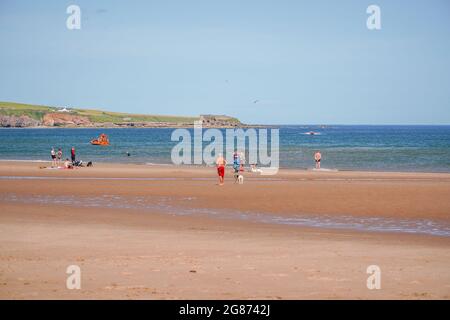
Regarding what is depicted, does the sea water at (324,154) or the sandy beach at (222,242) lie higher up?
the sea water at (324,154)

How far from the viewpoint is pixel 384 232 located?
17141mm

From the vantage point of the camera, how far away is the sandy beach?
9.90 meters

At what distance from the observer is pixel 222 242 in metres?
14.7

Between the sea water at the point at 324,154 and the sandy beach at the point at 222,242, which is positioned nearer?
the sandy beach at the point at 222,242

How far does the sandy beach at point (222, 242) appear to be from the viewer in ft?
32.5

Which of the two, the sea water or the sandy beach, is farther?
the sea water

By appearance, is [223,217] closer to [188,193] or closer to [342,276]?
[188,193]

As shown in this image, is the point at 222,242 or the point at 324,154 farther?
the point at 324,154

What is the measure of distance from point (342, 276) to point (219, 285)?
84.4 inches

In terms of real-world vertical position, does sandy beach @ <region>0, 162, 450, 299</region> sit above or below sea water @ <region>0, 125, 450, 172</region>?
below

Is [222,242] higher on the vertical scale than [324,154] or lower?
lower

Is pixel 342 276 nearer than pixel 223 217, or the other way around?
pixel 342 276
